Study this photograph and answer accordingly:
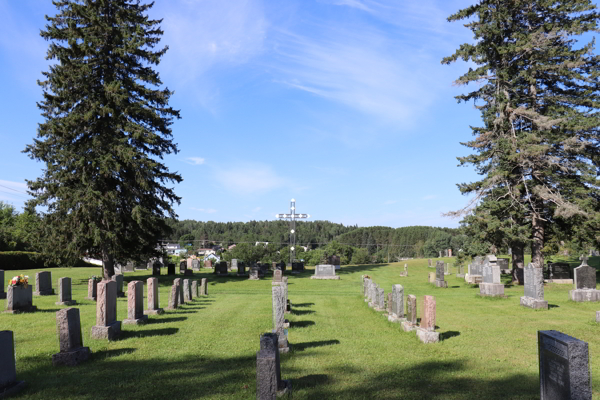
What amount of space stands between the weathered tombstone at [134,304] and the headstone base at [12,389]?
4847 millimetres

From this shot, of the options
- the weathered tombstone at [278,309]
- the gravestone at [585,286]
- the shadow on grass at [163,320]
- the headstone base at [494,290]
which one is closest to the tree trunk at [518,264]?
the headstone base at [494,290]

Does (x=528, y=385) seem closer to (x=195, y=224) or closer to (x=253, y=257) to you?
(x=253, y=257)

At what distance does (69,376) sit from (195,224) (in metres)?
177

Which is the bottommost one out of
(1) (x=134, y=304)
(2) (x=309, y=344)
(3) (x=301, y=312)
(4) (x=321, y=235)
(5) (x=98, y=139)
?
(4) (x=321, y=235)

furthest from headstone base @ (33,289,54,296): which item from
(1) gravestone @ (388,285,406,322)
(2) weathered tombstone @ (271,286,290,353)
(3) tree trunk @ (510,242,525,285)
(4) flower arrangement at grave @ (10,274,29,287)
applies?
(3) tree trunk @ (510,242,525,285)

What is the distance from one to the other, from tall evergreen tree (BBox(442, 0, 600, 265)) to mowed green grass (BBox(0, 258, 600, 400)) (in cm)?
796

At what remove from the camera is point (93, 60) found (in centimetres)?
2447

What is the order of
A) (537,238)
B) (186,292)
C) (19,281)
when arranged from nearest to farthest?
(19,281) < (186,292) < (537,238)

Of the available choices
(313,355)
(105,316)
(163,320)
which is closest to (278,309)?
(313,355)

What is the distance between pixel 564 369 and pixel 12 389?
7437 mm

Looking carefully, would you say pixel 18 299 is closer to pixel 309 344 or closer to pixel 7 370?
pixel 7 370

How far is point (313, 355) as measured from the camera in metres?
8.49

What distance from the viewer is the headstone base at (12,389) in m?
6.01

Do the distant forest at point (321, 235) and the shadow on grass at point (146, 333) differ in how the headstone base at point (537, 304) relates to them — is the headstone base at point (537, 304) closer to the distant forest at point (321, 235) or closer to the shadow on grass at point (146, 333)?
the shadow on grass at point (146, 333)
